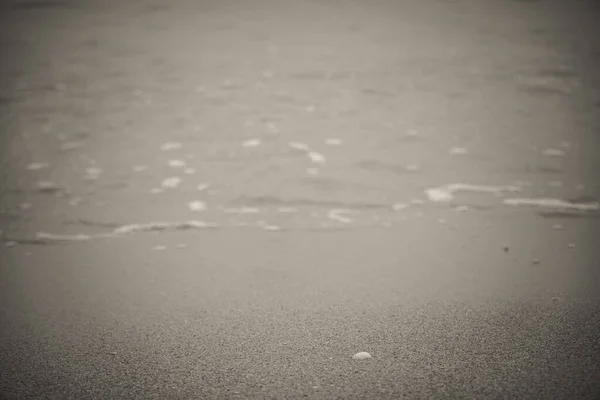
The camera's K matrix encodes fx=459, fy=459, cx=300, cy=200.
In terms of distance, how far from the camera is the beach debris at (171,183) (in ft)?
11.3

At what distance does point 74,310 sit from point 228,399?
989 millimetres

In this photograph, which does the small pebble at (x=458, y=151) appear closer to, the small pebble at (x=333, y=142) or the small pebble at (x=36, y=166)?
the small pebble at (x=333, y=142)

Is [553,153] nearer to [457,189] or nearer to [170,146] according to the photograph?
[457,189]

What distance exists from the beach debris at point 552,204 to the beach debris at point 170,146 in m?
2.50

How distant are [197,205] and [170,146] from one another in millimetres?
650

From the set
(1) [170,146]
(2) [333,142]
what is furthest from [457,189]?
(1) [170,146]

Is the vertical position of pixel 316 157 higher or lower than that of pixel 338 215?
higher

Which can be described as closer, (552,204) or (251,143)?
(552,204)

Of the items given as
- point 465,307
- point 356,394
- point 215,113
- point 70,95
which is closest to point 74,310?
point 356,394

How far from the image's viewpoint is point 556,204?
3203 millimetres

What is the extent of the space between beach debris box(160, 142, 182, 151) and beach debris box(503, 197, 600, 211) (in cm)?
250

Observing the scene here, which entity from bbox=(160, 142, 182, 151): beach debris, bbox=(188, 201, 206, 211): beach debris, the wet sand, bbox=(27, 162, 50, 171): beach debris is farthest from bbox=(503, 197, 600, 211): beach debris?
bbox=(27, 162, 50, 171): beach debris

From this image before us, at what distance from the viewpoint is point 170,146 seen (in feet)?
12.0

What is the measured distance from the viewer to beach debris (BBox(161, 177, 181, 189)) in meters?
3.44
